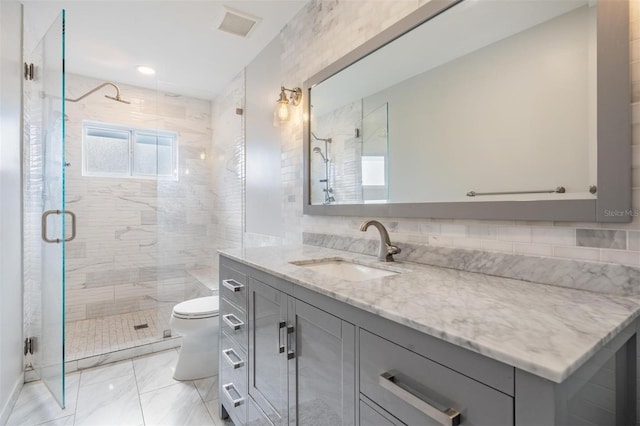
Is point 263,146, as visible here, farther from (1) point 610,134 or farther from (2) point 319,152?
(1) point 610,134

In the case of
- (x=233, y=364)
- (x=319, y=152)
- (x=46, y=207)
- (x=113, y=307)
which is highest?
(x=319, y=152)

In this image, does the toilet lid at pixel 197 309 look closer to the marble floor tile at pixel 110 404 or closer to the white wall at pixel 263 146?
the marble floor tile at pixel 110 404

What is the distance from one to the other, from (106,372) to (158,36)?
100 inches

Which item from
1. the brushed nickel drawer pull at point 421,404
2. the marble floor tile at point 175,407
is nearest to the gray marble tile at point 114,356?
the marble floor tile at point 175,407

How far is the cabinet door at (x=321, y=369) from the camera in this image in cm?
88

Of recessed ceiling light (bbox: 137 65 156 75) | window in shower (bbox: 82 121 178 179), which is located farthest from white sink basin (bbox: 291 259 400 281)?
recessed ceiling light (bbox: 137 65 156 75)

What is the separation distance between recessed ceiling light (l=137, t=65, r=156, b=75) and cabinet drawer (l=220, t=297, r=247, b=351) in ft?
8.24

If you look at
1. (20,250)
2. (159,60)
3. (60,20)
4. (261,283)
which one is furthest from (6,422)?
(159,60)

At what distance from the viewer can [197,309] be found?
2.26m

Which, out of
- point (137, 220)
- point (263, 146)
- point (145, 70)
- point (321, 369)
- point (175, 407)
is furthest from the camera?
point (137, 220)

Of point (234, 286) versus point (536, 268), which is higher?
point (536, 268)

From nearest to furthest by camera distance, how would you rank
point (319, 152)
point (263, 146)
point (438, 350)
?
1. point (438, 350)
2. point (319, 152)
3. point (263, 146)

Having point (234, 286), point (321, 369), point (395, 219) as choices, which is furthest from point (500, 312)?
point (234, 286)

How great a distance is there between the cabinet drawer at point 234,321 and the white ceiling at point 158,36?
1.92 m
